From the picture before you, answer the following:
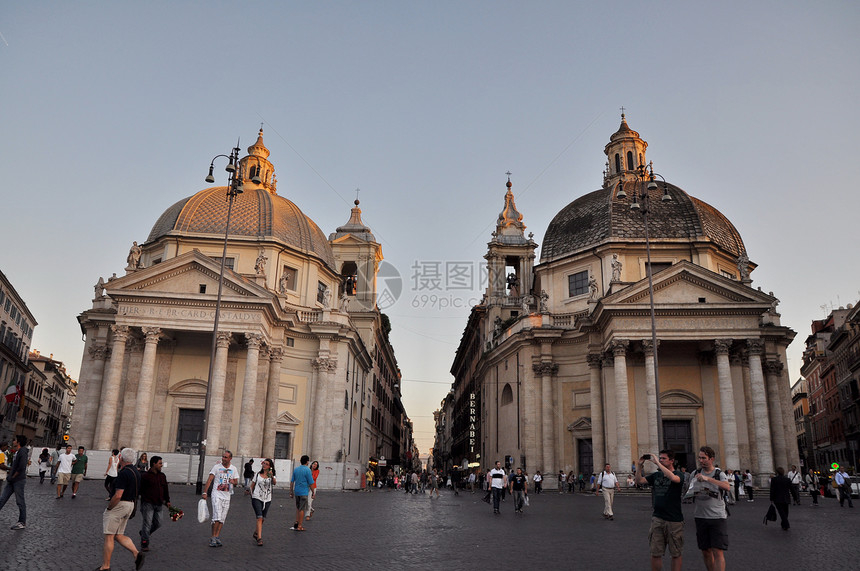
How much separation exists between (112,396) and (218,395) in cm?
522

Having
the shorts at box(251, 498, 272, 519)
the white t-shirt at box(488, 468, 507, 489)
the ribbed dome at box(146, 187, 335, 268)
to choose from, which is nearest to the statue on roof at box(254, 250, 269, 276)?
the ribbed dome at box(146, 187, 335, 268)

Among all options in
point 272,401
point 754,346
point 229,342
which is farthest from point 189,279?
point 754,346

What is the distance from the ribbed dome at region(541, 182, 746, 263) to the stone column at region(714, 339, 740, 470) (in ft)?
28.8

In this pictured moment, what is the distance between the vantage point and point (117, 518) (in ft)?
27.5

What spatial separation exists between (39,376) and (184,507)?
7171 cm

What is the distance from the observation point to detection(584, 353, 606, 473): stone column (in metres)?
36.1

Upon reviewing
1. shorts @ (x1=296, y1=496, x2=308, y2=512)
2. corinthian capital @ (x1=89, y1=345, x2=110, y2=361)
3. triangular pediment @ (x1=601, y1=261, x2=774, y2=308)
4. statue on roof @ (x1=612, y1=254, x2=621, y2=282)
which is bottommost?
shorts @ (x1=296, y1=496, x2=308, y2=512)

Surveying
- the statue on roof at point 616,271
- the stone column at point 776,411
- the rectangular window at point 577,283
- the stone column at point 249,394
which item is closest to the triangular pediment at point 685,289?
the statue on roof at point 616,271

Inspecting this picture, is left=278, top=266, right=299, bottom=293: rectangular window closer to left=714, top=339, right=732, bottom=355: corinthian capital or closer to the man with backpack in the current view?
left=714, top=339, right=732, bottom=355: corinthian capital

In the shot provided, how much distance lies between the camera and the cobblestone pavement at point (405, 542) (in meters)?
9.56

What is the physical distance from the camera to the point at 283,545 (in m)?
11.5

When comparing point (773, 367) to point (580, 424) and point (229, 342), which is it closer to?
point (580, 424)

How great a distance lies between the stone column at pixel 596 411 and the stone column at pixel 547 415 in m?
2.57

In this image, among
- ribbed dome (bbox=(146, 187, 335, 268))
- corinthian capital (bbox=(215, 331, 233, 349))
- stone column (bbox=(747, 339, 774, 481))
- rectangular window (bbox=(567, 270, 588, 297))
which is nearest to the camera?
stone column (bbox=(747, 339, 774, 481))
